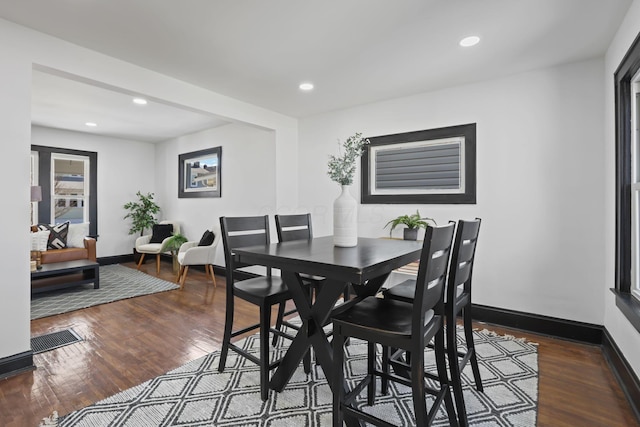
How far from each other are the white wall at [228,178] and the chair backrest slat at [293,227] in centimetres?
175

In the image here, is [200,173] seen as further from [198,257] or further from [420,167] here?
[420,167]

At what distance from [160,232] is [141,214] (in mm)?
819

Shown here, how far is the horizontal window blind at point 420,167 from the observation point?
138 inches

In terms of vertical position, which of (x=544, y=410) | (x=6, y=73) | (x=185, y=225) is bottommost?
(x=544, y=410)

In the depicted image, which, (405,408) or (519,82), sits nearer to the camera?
(405,408)

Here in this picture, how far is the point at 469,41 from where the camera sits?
252cm

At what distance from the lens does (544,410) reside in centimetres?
189

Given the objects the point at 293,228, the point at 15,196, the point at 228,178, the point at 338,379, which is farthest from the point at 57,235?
the point at 338,379

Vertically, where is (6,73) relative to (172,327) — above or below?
above

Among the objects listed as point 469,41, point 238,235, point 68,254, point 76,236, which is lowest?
point 68,254

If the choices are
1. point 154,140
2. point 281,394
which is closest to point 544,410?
point 281,394

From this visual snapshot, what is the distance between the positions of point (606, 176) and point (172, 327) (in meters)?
3.95

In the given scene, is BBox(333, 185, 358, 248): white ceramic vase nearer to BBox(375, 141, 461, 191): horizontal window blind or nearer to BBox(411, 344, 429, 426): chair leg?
BBox(411, 344, 429, 426): chair leg

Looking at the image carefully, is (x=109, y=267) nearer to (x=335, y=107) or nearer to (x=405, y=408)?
(x=335, y=107)
